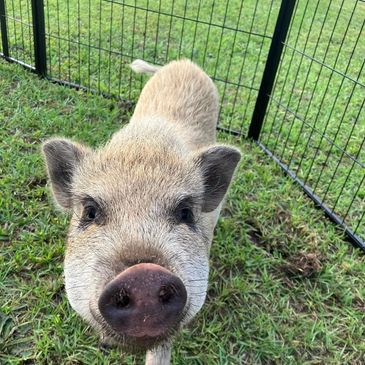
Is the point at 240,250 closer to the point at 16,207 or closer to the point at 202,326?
the point at 202,326

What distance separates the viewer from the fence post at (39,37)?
194 inches

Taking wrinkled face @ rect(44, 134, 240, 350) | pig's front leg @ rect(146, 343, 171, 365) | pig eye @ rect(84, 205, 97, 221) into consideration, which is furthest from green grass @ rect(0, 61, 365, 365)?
pig eye @ rect(84, 205, 97, 221)

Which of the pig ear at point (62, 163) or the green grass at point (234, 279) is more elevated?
the pig ear at point (62, 163)

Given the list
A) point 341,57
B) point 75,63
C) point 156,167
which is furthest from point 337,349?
point 341,57

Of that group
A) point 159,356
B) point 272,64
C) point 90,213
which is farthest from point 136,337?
point 272,64

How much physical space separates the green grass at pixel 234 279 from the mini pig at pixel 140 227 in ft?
1.58

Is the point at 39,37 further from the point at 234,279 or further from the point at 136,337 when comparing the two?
the point at 136,337

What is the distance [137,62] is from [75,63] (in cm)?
131

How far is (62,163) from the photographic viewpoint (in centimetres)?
242

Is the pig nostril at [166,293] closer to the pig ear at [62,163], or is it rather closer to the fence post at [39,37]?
the pig ear at [62,163]

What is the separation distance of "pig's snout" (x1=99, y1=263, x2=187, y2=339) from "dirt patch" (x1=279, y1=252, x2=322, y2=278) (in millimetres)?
1873

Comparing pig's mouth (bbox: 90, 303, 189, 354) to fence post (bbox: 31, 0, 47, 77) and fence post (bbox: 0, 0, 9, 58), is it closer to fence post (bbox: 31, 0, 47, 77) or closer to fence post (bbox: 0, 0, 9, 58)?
fence post (bbox: 31, 0, 47, 77)

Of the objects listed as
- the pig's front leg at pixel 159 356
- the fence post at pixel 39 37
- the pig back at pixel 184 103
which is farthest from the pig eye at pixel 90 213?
the fence post at pixel 39 37

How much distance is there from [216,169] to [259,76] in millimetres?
3996
